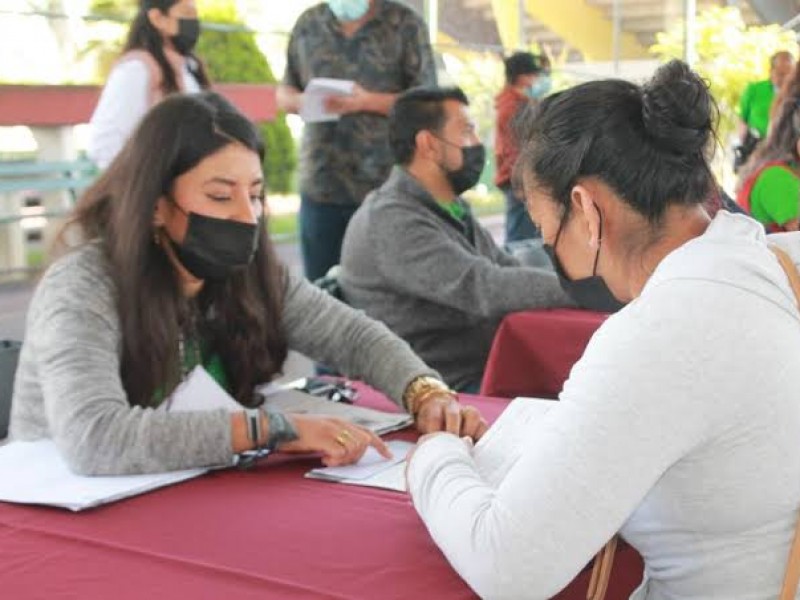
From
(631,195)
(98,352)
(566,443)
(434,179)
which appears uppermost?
(631,195)

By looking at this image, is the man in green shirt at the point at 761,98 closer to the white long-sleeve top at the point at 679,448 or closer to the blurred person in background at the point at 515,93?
the blurred person in background at the point at 515,93

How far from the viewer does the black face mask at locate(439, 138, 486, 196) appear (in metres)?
3.11

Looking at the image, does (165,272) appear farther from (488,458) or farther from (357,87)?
(357,87)

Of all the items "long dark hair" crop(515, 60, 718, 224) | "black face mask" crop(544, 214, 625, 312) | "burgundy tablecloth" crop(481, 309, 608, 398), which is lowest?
"burgundy tablecloth" crop(481, 309, 608, 398)

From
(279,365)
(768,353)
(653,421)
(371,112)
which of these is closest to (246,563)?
(653,421)

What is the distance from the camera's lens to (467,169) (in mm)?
3125

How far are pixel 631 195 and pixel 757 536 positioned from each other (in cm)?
35

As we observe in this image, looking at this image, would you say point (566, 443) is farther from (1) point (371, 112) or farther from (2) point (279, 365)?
(1) point (371, 112)

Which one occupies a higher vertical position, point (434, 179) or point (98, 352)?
point (98, 352)

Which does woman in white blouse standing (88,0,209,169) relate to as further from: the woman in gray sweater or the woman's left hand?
the woman's left hand

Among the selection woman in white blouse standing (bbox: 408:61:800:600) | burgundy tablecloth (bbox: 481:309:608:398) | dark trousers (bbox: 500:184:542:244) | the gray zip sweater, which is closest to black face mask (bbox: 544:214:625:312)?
woman in white blouse standing (bbox: 408:61:800:600)

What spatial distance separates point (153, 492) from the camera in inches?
58.7

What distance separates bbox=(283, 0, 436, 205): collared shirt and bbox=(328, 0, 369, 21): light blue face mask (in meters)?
0.04

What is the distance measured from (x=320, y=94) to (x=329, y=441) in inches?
93.2
